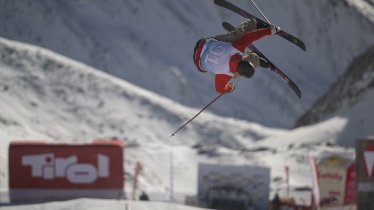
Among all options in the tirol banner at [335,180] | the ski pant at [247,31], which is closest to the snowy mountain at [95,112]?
the tirol banner at [335,180]

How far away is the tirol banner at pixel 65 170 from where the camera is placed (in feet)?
52.8

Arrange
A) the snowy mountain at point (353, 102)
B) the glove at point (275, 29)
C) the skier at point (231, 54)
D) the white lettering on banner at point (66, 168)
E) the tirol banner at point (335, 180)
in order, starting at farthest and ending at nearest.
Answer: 1. the snowy mountain at point (353, 102)
2. the white lettering on banner at point (66, 168)
3. the tirol banner at point (335, 180)
4. the skier at point (231, 54)
5. the glove at point (275, 29)

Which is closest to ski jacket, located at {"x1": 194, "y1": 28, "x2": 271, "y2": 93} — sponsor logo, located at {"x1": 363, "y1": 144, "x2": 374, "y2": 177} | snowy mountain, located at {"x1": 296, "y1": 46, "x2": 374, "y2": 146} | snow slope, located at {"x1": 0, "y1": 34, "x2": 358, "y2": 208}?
sponsor logo, located at {"x1": 363, "y1": 144, "x2": 374, "y2": 177}

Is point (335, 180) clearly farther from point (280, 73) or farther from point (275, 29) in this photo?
point (275, 29)

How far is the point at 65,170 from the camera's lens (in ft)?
53.1

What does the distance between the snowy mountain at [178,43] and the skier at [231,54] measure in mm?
35660

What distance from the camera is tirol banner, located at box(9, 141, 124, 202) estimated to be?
16.1m

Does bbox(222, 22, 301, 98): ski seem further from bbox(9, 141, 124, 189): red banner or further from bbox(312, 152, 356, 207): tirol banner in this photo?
bbox(9, 141, 124, 189): red banner

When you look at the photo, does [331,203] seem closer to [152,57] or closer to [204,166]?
[204,166]

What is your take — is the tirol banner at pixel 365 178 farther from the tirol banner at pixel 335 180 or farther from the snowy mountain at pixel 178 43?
the snowy mountain at pixel 178 43

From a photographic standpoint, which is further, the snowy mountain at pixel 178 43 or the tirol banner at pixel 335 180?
the snowy mountain at pixel 178 43

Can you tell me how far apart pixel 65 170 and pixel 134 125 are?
74.6 ft

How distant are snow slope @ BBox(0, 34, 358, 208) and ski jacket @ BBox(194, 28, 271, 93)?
684 inches

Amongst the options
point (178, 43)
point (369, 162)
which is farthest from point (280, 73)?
point (178, 43)
